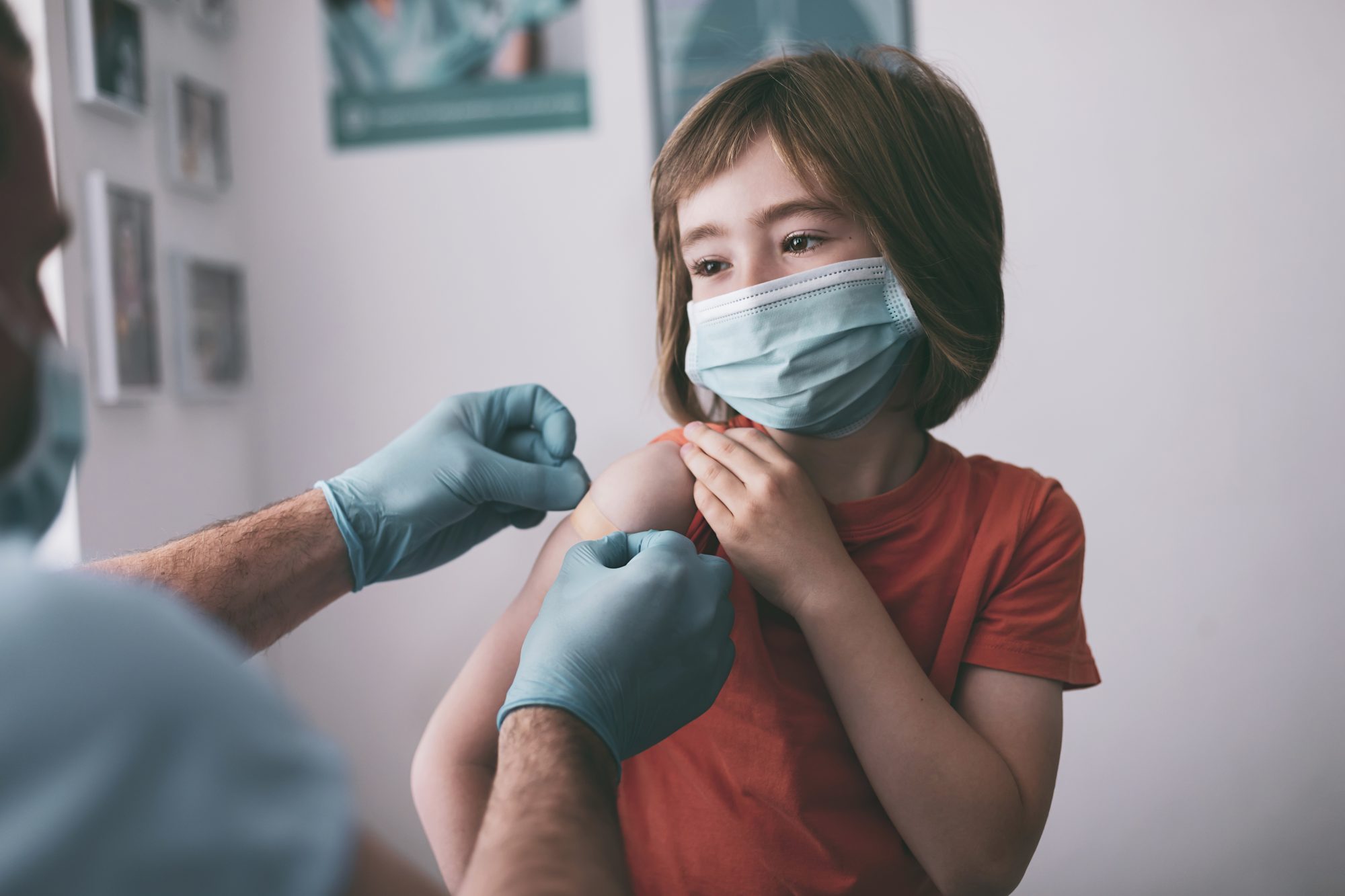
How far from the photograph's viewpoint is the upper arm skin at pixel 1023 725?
1.06 metres

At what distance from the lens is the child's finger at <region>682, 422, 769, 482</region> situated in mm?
1091

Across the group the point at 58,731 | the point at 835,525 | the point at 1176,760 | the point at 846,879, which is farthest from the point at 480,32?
the point at 1176,760

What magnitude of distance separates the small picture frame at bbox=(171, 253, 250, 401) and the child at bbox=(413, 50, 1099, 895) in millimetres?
1542

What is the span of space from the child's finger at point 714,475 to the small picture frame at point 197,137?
1.80 m

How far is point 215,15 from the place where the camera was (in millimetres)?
2484

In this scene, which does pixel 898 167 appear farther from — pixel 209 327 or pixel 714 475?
pixel 209 327

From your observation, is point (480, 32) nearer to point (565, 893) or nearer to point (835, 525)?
point (835, 525)

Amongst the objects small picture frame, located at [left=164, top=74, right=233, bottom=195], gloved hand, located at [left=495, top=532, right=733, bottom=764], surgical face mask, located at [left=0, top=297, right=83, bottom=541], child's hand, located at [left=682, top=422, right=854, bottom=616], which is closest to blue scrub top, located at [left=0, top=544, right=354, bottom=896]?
surgical face mask, located at [left=0, top=297, right=83, bottom=541]

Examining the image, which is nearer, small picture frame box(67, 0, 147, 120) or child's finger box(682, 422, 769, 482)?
child's finger box(682, 422, 769, 482)

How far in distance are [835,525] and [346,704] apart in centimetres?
196

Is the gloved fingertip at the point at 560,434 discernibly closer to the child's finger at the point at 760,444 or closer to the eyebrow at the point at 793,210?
the child's finger at the point at 760,444

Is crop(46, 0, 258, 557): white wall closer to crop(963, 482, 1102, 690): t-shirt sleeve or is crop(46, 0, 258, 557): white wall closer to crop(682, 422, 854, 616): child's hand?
crop(682, 422, 854, 616): child's hand

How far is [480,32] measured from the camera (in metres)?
2.57

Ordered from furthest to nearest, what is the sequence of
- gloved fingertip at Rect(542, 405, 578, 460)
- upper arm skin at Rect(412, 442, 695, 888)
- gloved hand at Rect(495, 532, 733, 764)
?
gloved fingertip at Rect(542, 405, 578, 460) < upper arm skin at Rect(412, 442, 695, 888) < gloved hand at Rect(495, 532, 733, 764)
